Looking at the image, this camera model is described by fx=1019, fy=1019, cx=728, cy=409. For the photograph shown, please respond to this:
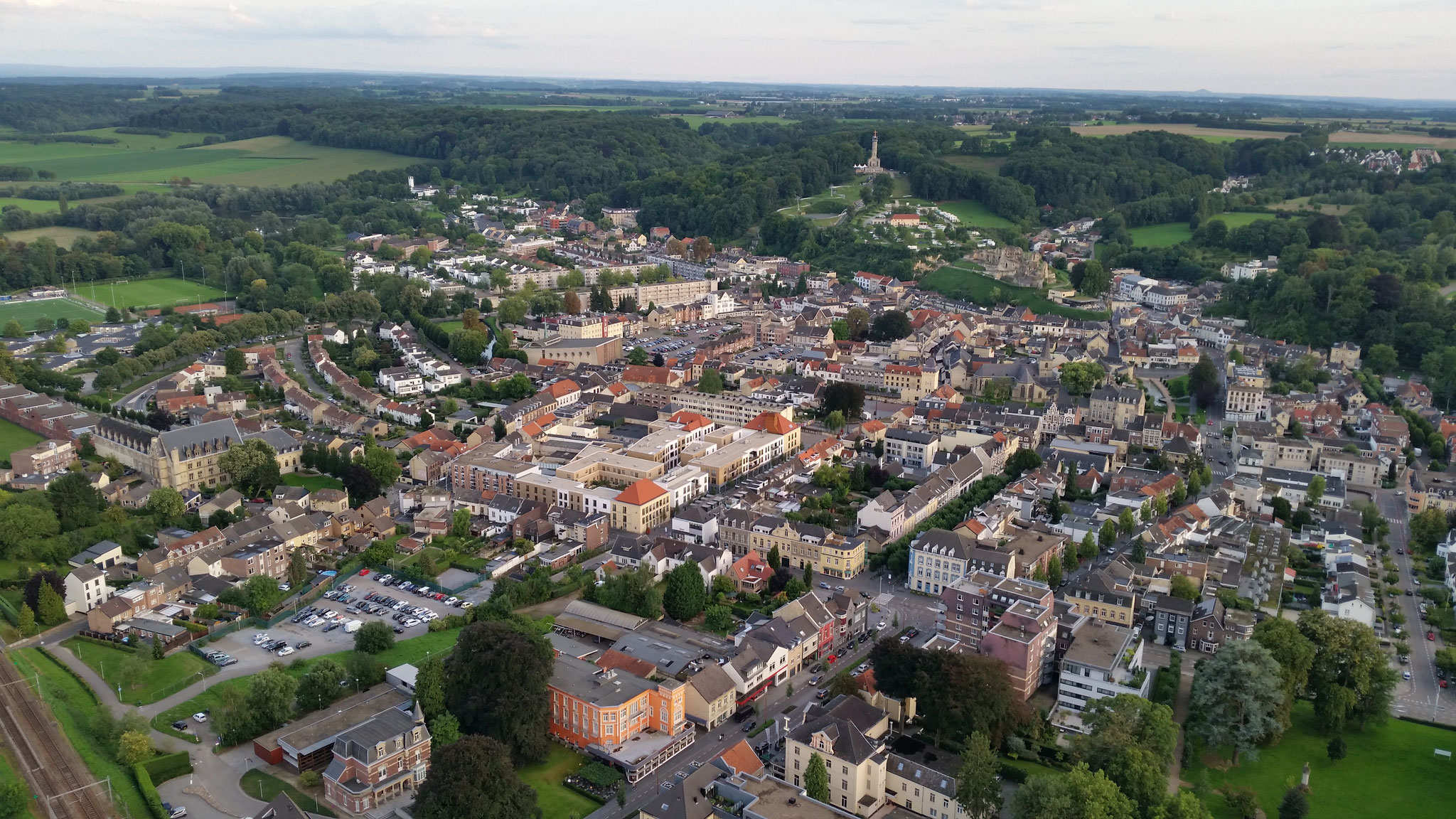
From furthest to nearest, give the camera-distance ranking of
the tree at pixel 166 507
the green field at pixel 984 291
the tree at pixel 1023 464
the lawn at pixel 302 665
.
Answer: the green field at pixel 984 291
the tree at pixel 1023 464
the tree at pixel 166 507
the lawn at pixel 302 665

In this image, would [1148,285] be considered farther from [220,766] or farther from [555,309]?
[220,766]

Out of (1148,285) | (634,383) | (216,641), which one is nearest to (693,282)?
(634,383)

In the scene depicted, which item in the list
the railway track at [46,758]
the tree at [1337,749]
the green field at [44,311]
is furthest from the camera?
the green field at [44,311]

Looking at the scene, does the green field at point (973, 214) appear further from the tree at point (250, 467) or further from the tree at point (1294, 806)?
the tree at point (1294, 806)

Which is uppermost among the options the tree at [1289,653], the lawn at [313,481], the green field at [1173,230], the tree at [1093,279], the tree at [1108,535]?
the green field at [1173,230]

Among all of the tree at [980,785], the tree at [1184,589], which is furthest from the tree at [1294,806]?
the tree at [1184,589]

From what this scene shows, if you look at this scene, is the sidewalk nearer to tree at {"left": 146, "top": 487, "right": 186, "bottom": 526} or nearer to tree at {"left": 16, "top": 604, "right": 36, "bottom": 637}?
tree at {"left": 16, "top": 604, "right": 36, "bottom": 637}

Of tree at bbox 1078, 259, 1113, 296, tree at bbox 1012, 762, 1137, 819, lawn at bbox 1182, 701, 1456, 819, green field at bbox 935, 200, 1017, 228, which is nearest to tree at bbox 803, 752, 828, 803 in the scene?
tree at bbox 1012, 762, 1137, 819
